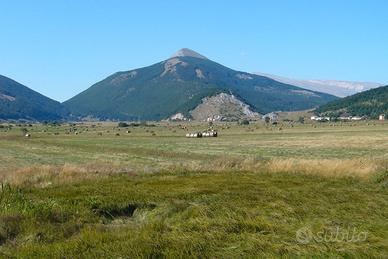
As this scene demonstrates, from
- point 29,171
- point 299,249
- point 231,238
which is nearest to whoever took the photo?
point 299,249

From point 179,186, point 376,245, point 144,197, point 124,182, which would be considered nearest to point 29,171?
point 124,182

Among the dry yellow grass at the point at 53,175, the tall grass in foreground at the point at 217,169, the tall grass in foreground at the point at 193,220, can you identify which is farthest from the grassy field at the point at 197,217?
the tall grass in foreground at the point at 217,169

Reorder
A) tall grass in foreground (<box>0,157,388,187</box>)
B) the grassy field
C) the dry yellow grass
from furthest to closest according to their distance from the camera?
tall grass in foreground (<box>0,157,388,187</box>), the dry yellow grass, the grassy field

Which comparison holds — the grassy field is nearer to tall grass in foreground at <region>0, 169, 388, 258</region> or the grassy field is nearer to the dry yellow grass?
tall grass in foreground at <region>0, 169, 388, 258</region>

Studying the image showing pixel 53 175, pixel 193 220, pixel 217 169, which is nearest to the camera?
pixel 193 220

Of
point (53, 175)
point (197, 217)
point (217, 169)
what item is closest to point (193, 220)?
point (197, 217)

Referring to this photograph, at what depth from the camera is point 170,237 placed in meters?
11.7

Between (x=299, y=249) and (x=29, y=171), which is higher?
(x=299, y=249)

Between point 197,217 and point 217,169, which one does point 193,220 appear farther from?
point 217,169

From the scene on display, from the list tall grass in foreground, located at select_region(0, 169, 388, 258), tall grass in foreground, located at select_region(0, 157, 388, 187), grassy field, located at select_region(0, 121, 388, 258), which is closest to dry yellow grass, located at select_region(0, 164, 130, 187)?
tall grass in foreground, located at select_region(0, 157, 388, 187)

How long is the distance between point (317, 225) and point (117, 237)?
15.7 feet

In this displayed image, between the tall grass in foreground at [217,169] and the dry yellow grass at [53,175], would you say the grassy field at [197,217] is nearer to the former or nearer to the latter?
the dry yellow grass at [53,175]

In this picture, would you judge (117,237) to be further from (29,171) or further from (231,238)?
(29,171)

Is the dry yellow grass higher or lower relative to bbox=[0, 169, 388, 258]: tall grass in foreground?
lower
